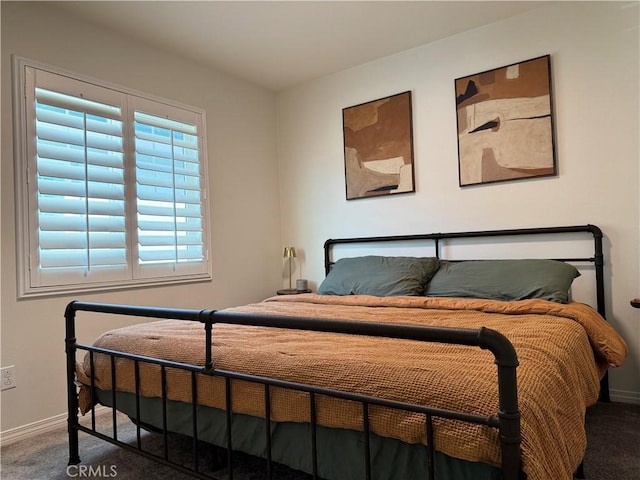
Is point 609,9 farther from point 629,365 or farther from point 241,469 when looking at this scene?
point 241,469

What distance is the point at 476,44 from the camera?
3000 millimetres

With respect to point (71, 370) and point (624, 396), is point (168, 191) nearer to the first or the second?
point (71, 370)

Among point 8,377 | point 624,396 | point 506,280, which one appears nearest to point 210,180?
point 8,377

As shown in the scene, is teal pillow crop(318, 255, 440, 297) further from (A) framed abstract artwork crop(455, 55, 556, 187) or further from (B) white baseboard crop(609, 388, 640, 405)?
(B) white baseboard crop(609, 388, 640, 405)

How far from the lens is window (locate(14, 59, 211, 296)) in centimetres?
243

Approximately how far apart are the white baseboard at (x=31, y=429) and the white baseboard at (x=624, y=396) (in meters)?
3.23

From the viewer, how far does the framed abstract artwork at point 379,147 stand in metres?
3.30

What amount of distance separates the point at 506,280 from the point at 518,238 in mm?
505

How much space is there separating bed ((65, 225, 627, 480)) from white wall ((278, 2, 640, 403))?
59 cm

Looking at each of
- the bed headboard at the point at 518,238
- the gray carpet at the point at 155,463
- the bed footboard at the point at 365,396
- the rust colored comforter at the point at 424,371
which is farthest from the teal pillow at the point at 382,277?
the bed footboard at the point at 365,396

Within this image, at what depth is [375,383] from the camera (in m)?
1.16

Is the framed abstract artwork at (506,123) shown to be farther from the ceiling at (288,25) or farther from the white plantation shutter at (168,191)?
the white plantation shutter at (168,191)

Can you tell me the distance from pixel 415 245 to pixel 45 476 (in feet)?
8.45

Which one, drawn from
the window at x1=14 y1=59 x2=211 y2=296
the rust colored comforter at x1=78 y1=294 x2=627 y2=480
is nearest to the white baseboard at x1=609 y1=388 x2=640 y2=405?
the rust colored comforter at x1=78 y1=294 x2=627 y2=480
